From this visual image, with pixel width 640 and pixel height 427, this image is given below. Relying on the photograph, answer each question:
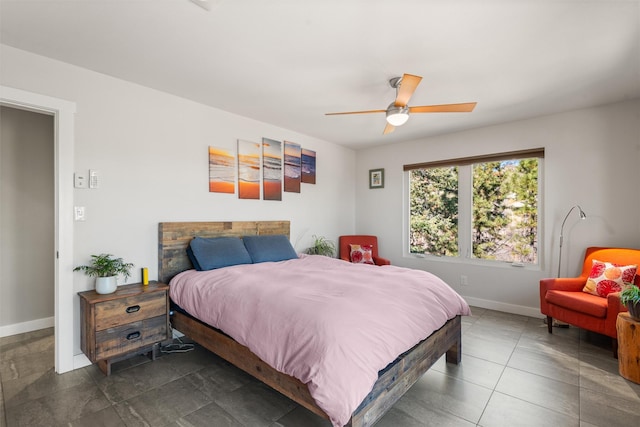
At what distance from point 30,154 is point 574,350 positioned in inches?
237

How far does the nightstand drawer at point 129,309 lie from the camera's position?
7.65 ft

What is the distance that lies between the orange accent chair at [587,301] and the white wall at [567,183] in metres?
0.27

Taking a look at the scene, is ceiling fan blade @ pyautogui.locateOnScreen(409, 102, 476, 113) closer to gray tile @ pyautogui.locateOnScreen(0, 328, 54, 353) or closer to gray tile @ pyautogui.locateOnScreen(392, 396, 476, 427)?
gray tile @ pyautogui.locateOnScreen(392, 396, 476, 427)

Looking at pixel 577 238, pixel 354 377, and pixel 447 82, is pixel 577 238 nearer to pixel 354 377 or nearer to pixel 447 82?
pixel 447 82

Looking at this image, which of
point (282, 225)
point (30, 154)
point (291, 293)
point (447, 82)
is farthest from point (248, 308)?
point (30, 154)

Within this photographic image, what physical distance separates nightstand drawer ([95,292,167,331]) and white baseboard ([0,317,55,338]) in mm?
1856

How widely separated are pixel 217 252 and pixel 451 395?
240cm

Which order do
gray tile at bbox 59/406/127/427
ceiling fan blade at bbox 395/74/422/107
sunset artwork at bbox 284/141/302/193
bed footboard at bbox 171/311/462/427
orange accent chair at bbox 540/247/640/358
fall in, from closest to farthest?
bed footboard at bbox 171/311/462/427
gray tile at bbox 59/406/127/427
ceiling fan blade at bbox 395/74/422/107
orange accent chair at bbox 540/247/640/358
sunset artwork at bbox 284/141/302/193

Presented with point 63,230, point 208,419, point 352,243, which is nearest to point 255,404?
point 208,419

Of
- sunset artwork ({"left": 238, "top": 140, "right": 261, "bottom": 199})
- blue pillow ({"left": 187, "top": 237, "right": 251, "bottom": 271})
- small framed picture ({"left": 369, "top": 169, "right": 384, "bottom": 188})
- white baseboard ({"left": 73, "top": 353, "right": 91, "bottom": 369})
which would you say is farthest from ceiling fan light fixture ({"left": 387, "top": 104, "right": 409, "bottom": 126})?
white baseboard ({"left": 73, "top": 353, "right": 91, "bottom": 369})

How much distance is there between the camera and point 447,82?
2783 millimetres

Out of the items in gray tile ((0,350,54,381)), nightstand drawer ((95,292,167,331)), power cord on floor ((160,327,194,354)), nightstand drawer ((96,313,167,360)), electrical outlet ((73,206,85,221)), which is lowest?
power cord on floor ((160,327,194,354))

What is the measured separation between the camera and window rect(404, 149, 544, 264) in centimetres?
393

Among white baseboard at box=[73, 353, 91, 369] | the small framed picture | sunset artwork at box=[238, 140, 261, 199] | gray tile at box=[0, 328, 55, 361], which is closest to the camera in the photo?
white baseboard at box=[73, 353, 91, 369]
